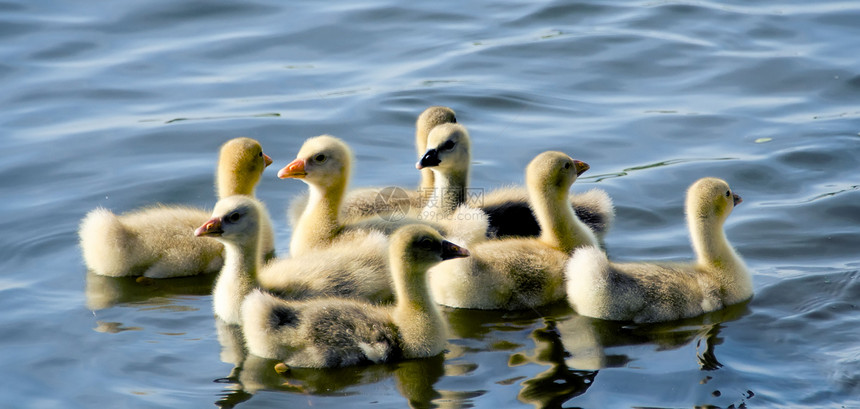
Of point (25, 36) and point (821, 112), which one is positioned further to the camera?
point (25, 36)

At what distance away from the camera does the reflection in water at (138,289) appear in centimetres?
716

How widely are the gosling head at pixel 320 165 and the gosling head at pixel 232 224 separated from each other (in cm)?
79

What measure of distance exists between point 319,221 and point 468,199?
1147 millimetres

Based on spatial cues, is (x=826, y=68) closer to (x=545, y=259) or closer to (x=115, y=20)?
(x=545, y=259)

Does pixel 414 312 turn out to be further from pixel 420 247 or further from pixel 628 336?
pixel 628 336

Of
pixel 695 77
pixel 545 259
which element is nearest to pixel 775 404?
pixel 545 259

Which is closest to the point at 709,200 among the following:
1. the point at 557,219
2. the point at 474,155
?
the point at 557,219

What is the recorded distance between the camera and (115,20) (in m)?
12.9

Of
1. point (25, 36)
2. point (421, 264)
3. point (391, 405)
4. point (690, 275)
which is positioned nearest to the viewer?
point (391, 405)

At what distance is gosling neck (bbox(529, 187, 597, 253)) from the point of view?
701 cm

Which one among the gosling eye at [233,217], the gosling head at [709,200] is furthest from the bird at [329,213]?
the gosling head at [709,200]

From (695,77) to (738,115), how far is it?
107cm

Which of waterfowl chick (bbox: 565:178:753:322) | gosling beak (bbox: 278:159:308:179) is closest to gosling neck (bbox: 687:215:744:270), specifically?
waterfowl chick (bbox: 565:178:753:322)

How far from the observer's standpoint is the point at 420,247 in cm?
611
